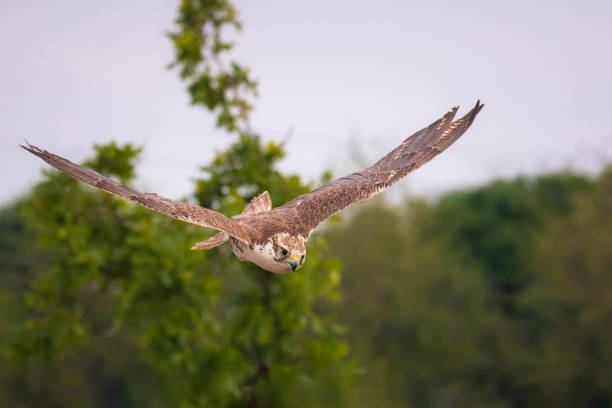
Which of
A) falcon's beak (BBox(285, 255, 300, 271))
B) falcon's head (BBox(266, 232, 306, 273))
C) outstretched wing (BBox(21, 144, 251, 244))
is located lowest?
falcon's beak (BBox(285, 255, 300, 271))

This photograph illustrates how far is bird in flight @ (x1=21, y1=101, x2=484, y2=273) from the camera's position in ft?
18.6

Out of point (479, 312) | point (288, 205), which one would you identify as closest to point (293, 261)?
point (288, 205)

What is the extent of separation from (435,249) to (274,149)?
23766 mm

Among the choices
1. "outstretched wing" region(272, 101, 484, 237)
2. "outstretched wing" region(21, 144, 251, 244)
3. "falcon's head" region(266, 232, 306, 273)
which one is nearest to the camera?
"outstretched wing" region(21, 144, 251, 244)

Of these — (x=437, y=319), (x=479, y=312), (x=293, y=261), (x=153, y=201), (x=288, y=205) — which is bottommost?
(x=293, y=261)

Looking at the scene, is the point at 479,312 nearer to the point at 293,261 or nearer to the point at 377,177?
the point at 377,177

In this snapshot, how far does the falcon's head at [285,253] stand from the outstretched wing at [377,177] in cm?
46

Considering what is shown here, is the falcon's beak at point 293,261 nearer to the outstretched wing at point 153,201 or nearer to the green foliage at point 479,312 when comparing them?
the outstretched wing at point 153,201

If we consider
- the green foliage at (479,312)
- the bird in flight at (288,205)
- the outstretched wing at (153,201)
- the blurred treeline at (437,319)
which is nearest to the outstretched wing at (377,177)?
the bird in flight at (288,205)

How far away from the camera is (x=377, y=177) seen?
7.90m

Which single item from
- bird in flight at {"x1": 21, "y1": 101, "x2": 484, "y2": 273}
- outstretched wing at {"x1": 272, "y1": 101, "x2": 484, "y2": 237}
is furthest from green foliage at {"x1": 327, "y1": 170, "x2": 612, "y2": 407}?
bird in flight at {"x1": 21, "y1": 101, "x2": 484, "y2": 273}

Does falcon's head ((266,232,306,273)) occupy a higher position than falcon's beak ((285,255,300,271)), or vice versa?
falcon's head ((266,232,306,273))

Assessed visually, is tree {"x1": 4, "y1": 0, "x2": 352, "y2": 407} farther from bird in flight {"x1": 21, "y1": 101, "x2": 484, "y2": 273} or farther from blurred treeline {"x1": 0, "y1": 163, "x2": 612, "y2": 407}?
blurred treeline {"x1": 0, "y1": 163, "x2": 612, "y2": 407}

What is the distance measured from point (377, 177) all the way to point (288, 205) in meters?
1.18
